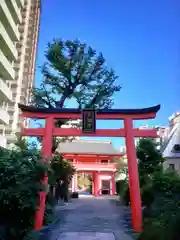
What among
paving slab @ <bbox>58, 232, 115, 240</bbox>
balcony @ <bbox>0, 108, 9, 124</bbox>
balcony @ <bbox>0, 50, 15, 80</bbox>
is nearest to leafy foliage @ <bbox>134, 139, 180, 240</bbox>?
paving slab @ <bbox>58, 232, 115, 240</bbox>

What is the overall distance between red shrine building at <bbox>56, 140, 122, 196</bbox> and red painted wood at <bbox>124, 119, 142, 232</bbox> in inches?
886

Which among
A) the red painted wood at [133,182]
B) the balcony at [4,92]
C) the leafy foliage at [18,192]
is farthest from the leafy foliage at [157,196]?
the balcony at [4,92]

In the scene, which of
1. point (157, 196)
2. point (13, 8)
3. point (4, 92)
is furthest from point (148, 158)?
point (13, 8)

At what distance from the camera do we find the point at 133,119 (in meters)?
12.1

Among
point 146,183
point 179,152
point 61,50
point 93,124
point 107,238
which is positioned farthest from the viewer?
point 179,152

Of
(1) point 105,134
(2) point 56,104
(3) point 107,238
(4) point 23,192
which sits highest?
(2) point 56,104

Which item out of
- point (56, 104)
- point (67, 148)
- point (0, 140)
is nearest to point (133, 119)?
point (56, 104)

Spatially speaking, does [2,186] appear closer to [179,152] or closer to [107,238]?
[107,238]

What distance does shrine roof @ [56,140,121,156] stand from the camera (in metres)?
35.2

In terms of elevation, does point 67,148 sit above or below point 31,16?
below

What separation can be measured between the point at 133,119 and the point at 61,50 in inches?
281

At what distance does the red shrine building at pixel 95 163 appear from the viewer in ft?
112

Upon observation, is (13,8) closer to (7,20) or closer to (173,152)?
(7,20)

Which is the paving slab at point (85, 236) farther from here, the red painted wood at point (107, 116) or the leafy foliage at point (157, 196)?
the red painted wood at point (107, 116)
